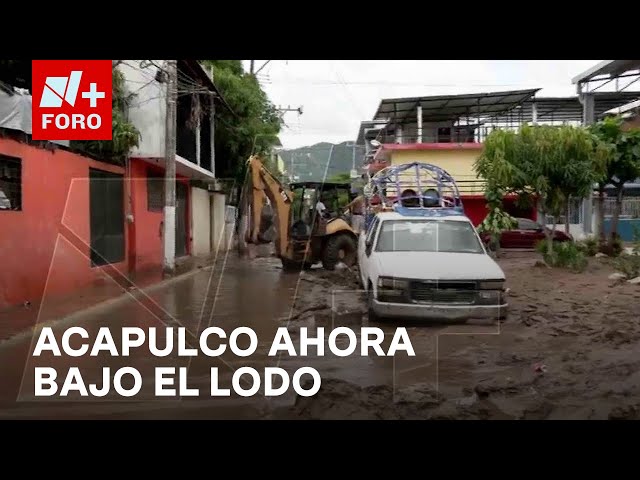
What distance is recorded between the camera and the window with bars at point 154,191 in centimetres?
1527

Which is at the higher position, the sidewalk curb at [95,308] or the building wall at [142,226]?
the building wall at [142,226]

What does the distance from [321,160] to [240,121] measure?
35.4 ft

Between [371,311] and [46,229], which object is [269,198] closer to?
[46,229]

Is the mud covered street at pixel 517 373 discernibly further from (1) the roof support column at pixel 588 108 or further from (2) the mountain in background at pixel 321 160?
(1) the roof support column at pixel 588 108

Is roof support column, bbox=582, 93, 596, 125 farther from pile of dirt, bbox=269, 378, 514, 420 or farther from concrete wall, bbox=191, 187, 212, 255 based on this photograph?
pile of dirt, bbox=269, 378, 514, 420

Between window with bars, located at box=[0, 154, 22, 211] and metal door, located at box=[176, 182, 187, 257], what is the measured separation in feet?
30.1

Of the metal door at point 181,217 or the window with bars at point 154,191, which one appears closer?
the window with bars at point 154,191

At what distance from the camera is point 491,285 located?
712cm

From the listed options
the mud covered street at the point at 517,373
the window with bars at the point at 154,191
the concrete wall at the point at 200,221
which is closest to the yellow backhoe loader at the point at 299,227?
the window with bars at the point at 154,191

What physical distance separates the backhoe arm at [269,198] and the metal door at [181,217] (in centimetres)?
543
